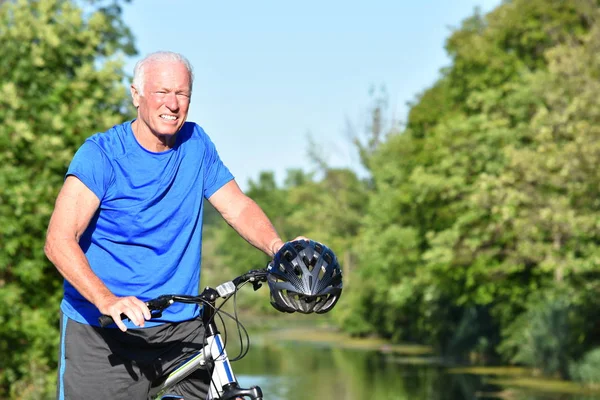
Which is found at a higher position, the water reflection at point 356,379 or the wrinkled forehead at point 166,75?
the wrinkled forehead at point 166,75

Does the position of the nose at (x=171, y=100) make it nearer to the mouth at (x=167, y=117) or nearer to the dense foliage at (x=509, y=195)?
the mouth at (x=167, y=117)

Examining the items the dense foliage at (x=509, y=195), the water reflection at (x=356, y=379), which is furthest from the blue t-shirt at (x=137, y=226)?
the dense foliage at (x=509, y=195)

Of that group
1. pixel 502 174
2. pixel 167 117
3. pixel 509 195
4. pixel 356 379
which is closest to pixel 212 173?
pixel 167 117

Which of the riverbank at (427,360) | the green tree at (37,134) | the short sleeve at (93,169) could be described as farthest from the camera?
the riverbank at (427,360)

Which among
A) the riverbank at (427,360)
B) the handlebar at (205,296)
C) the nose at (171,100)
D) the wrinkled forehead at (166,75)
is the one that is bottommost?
the riverbank at (427,360)

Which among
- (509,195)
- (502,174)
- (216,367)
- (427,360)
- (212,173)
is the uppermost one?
(502,174)

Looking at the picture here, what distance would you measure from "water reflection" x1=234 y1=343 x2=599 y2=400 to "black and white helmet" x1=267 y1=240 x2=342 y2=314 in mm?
18150

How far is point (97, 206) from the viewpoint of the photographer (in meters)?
3.63

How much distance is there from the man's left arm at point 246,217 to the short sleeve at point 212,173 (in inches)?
0.9

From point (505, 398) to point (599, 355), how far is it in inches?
117

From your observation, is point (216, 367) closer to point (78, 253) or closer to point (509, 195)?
point (78, 253)

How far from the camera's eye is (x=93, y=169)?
3646mm

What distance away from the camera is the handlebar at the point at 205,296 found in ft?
11.0

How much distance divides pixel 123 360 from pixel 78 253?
0.52 m
